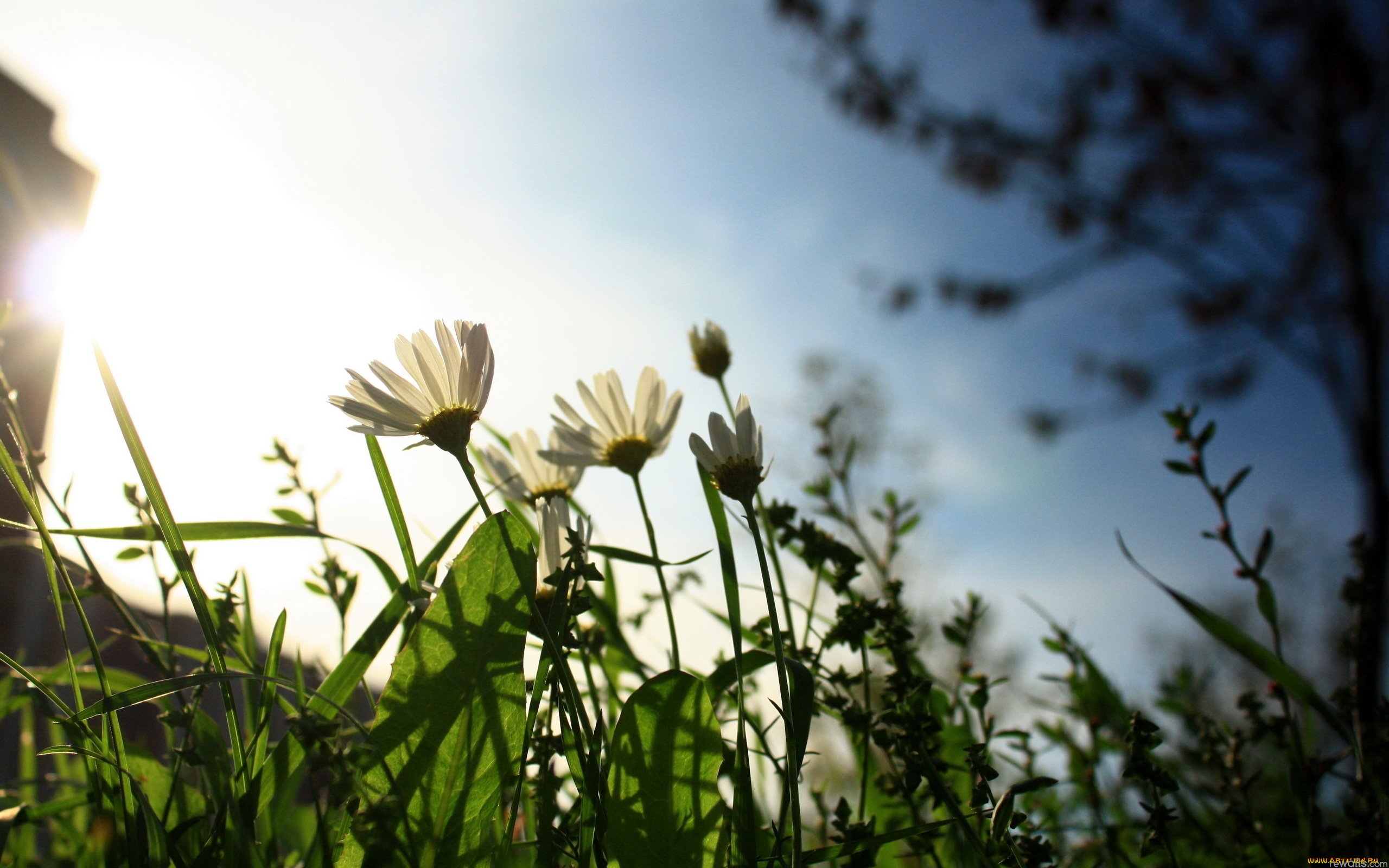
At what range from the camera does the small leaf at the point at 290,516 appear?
58 cm

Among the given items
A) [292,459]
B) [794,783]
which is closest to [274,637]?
[292,459]

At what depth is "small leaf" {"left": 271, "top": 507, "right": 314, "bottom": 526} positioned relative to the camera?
0.58 metres

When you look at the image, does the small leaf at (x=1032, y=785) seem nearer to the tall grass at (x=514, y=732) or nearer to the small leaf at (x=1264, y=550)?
the tall grass at (x=514, y=732)

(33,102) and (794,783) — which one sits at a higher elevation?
(33,102)

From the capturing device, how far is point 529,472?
0.71m

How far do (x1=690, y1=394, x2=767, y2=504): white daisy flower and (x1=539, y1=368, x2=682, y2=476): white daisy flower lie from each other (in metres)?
0.14

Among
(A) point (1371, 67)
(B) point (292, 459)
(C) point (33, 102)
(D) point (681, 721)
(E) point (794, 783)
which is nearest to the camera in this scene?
(E) point (794, 783)

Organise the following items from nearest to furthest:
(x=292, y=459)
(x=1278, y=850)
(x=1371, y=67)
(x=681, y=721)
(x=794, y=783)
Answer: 1. (x=794, y=783)
2. (x=681, y=721)
3. (x=292, y=459)
4. (x=1278, y=850)
5. (x=1371, y=67)

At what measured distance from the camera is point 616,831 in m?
0.42

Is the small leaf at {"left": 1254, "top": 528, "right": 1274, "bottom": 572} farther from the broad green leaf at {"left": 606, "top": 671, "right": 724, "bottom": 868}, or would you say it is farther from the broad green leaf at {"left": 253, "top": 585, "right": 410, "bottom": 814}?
the broad green leaf at {"left": 253, "top": 585, "right": 410, "bottom": 814}

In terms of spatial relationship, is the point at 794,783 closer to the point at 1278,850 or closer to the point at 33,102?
the point at 1278,850

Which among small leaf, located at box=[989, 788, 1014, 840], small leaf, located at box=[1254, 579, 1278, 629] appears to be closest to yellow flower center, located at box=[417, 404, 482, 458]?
small leaf, located at box=[989, 788, 1014, 840]

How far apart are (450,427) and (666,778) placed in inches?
9.9

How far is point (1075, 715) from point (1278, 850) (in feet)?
0.64
